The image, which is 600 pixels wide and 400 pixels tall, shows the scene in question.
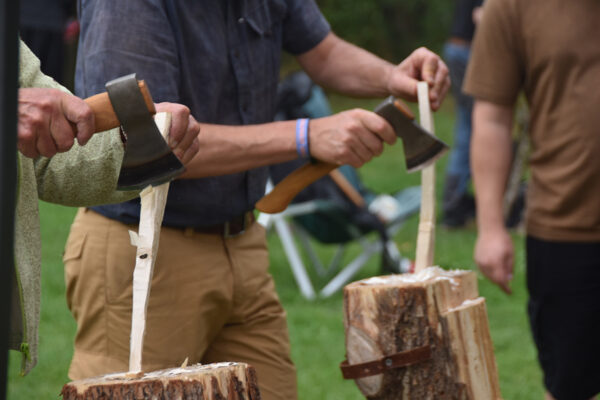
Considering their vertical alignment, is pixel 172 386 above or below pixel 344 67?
below

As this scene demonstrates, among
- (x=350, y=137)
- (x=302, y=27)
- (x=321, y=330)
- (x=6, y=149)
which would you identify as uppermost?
(x=302, y=27)

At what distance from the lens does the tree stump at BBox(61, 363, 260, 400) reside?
5.23ft

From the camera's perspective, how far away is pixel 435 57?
8.03ft

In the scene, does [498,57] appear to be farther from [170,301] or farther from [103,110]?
[103,110]

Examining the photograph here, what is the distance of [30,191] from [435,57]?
1211 mm

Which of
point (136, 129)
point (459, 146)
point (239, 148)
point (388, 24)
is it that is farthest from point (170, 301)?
point (388, 24)

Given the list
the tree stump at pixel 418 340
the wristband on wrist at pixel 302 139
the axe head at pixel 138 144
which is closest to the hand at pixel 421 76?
the wristband on wrist at pixel 302 139

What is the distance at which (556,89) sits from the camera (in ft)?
9.39

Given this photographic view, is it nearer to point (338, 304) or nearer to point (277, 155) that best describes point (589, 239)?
point (277, 155)

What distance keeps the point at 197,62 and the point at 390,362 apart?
889mm

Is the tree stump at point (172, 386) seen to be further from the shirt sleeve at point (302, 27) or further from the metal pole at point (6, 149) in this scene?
the shirt sleeve at point (302, 27)

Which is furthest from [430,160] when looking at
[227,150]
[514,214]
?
[514,214]

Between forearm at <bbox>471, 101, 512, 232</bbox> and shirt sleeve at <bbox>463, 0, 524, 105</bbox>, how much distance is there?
52 mm

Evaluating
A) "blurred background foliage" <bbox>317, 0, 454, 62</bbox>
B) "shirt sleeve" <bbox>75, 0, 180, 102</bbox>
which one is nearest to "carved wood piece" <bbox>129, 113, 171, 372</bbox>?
"shirt sleeve" <bbox>75, 0, 180, 102</bbox>
